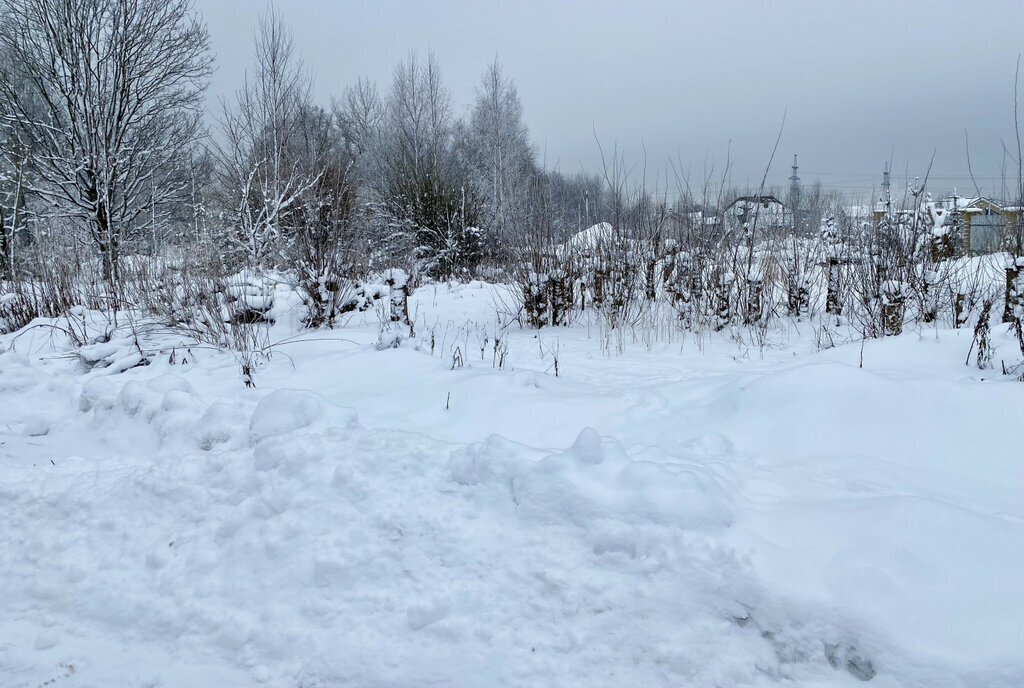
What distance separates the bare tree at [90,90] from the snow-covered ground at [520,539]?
1050 centimetres

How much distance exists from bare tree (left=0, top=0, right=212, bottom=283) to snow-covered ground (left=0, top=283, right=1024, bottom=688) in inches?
413

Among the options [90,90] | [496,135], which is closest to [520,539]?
[90,90]

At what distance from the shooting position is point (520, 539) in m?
1.97

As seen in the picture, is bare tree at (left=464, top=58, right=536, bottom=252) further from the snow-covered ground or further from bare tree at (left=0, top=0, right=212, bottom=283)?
the snow-covered ground

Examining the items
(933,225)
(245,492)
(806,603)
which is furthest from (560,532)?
Answer: (933,225)

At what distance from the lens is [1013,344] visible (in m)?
3.97

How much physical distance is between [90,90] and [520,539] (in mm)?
14331

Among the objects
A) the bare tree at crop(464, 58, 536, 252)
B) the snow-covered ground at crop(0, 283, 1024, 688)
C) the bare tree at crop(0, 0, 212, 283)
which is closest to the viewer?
the snow-covered ground at crop(0, 283, 1024, 688)

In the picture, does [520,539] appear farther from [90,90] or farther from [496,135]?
[496,135]

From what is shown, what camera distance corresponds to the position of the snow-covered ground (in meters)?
1.57

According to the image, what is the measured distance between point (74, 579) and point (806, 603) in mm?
2321

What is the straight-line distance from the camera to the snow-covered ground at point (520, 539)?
5.16 ft

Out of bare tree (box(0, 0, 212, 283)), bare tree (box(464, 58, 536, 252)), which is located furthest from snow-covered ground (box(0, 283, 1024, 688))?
bare tree (box(464, 58, 536, 252))

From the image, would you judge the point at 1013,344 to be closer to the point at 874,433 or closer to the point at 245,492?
the point at 874,433
